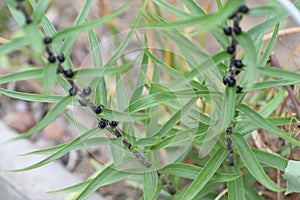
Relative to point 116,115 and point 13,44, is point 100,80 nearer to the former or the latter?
point 116,115

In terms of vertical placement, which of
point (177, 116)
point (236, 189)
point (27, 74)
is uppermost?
point (27, 74)

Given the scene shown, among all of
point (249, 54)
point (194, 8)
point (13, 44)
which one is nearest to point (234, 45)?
point (249, 54)

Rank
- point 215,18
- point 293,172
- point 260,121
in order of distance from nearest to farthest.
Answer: point 215,18 → point 260,121 → point 293,172

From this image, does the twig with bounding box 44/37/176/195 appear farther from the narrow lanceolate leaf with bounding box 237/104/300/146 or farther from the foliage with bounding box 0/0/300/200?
the narrow lanceolate leaf with bounding box 237/104/300/146

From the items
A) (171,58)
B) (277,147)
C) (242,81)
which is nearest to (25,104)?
(171,58)

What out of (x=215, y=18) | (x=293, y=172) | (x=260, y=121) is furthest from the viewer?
(x=293, y=172)

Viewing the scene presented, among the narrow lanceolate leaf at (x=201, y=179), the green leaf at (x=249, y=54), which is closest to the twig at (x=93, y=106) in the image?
the narrow lanceolate leaf at (x=201, y=179)

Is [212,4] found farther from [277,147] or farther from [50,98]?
[50,98]

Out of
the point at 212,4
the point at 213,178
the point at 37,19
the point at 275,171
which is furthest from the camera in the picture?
the point at 212,4
